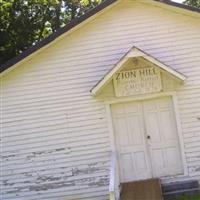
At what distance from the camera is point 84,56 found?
14.3m

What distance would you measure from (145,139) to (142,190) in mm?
1730

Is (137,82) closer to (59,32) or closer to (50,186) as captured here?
(59,32)

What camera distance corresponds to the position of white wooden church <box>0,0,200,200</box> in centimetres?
1410

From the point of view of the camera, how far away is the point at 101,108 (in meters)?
14.2

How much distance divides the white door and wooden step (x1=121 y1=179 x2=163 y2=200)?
392mm

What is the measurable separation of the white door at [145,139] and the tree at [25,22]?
1637 centimetres

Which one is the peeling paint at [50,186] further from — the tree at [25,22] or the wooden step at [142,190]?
the tree at [25,22]

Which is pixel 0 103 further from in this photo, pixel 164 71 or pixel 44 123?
pixel 164 71

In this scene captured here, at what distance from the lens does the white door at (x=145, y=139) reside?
14250 mm

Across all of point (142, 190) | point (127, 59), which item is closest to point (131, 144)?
point (142, 190)

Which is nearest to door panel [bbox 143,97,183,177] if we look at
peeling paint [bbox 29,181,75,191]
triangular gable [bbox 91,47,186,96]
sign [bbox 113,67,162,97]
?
sign [bbox 113,67,162,97]

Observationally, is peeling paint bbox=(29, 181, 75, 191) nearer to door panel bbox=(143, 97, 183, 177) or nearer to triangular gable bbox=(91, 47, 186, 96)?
door panel bbox=(143, 97, 183, 177)

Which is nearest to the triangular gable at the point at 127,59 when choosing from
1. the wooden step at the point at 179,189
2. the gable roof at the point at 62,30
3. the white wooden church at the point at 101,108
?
the white wooden church at the point at 101,108

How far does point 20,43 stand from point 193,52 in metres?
17.6
